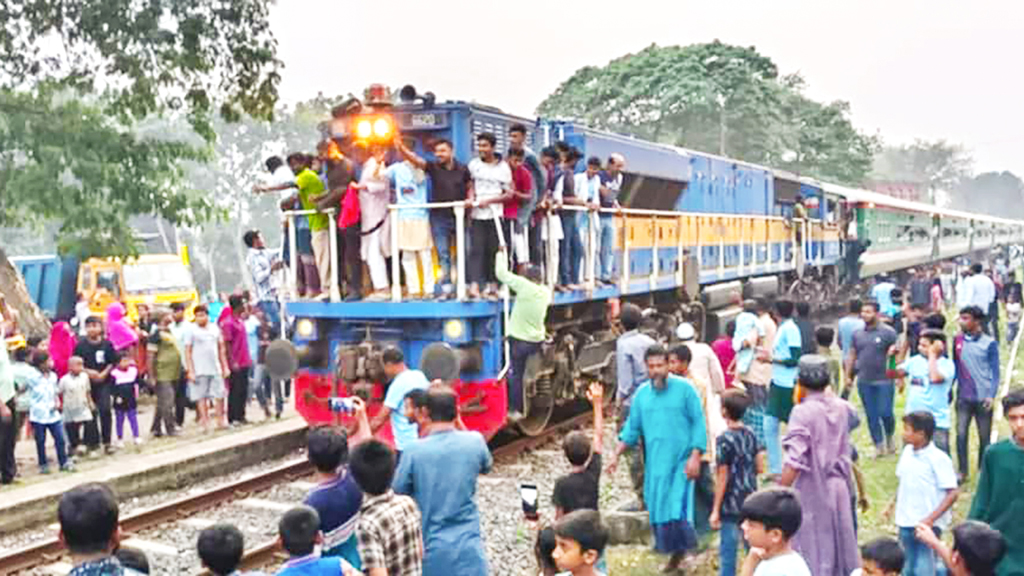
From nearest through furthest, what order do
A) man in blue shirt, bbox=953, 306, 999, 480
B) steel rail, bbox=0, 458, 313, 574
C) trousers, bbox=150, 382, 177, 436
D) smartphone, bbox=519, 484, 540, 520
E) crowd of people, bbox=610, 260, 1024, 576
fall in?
crowd of people, bbox=610, 260, 1024, 576 < smartphone, bbox=519, 484, 540, 520 < steel rail, bbox=0, 458, 313, 574 < man in blue shirt, bbox=953, 306, 999, 480 < trousers, bbox=150, 382, 177, 436

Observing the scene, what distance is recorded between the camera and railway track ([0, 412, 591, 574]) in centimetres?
764

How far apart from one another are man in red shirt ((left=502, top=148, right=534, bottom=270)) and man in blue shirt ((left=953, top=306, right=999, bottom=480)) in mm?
3916

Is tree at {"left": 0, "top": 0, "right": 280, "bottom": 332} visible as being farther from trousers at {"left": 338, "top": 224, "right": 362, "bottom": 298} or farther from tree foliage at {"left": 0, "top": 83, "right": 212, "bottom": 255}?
trousers at {"left": 338, "top": 224, "right": 362, "bottom": 298}

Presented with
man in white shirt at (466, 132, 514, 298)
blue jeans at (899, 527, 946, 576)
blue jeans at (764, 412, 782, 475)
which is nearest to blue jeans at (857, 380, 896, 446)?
blue jeans at (764, 412, 782, 475)

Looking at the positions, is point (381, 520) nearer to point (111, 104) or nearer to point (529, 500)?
point (529, 500)

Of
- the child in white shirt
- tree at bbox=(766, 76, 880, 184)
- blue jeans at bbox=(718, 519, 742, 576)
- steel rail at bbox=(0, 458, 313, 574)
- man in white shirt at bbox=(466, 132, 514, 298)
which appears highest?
tree at bbox=(766, 76, 880, 184)

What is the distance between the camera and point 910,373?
832 cm

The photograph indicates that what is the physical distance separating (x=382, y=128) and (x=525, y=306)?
2174 mm

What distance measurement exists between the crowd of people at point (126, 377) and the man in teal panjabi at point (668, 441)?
21.7 feet

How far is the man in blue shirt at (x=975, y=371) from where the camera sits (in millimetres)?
8516

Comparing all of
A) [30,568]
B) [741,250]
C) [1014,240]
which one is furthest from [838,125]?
[30,568]

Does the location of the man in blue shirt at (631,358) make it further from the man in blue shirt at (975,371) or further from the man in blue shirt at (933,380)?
the man in blue shirt at (975,371)

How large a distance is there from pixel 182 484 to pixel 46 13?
356 inches

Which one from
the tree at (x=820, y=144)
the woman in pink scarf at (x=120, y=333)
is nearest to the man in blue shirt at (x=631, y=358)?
the woman in pink scarf at (x=120, y=333)
